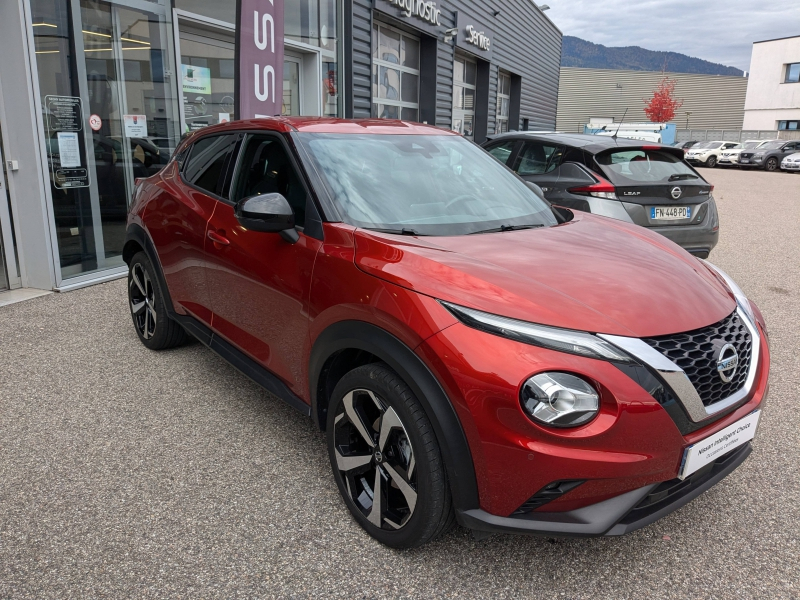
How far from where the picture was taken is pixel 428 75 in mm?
13609

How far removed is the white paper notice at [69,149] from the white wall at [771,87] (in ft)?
171

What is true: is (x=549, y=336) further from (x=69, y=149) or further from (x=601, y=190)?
(x=69, y=149)

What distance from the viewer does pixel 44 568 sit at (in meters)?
2.26

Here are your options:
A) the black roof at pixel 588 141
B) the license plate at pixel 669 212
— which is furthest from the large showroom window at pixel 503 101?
the license plate at pixel 669 212

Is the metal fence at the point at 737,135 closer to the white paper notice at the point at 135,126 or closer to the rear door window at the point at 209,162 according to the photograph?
the white paper notice at the point at 135,126

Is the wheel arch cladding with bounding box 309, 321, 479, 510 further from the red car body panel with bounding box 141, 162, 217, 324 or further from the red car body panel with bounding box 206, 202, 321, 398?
the red car body panel with bounding box 141, 162, 217, 324

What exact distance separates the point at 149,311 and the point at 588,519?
3467 mm

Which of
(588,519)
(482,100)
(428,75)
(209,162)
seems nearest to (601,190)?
(209,162)

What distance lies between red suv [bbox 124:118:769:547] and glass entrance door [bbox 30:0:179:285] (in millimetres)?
3801

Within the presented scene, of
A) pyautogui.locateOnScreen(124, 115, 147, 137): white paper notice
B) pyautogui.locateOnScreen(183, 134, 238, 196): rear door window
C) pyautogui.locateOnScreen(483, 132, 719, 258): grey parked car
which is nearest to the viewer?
pyautogui.locateOnScreen(183, 134, 238, 196): rear door window

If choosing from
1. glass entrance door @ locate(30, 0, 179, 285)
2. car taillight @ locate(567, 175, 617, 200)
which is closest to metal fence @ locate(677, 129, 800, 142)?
car taillight @ locate(567, 175, 617, 200)

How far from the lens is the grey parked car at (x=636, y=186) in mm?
5492

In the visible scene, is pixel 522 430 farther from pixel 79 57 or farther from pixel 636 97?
pixel 636 97

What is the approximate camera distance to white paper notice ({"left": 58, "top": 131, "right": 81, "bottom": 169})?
6152mm
